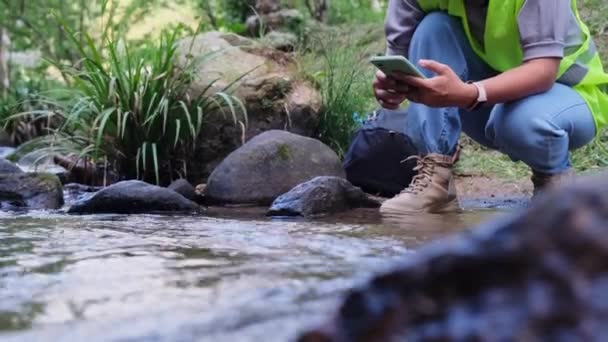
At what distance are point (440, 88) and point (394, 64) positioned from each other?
16cm

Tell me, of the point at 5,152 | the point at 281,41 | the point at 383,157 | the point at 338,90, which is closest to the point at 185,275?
the point at 383,157

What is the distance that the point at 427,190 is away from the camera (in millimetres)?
2914

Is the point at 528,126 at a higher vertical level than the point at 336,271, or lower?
higher

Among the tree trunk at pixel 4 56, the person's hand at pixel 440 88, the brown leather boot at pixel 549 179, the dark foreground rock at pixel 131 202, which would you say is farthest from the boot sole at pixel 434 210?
the tree trunk at pixel 4 56

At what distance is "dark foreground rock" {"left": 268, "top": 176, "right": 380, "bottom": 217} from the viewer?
3049mm

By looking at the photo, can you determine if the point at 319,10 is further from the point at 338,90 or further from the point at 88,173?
the point at 88,173

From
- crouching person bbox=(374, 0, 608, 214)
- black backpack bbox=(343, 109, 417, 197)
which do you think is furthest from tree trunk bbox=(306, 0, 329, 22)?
crouching person bbox=(374, 0, 608, 214)

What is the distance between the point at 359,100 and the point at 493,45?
2.67 m

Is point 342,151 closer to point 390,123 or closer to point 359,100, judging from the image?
point 359,100

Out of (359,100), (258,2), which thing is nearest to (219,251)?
(359,100)

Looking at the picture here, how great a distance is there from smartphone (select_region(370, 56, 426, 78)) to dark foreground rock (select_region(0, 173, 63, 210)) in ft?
6.05

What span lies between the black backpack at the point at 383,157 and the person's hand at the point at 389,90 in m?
1.36

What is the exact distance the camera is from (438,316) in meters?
0.68

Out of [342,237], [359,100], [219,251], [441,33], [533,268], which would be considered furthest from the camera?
[359,100]
